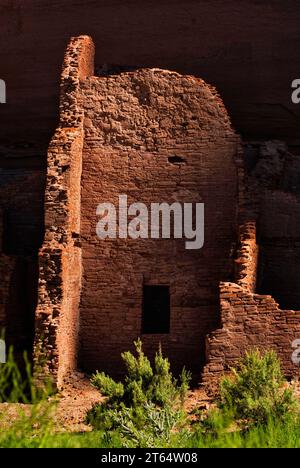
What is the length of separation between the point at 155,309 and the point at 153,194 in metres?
2.39

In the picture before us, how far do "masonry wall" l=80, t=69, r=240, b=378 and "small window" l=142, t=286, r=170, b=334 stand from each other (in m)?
1.26

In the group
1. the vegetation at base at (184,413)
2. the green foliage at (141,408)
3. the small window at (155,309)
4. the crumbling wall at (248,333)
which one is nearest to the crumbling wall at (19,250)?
the small window at (155,309)

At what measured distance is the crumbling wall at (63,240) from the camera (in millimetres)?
10852

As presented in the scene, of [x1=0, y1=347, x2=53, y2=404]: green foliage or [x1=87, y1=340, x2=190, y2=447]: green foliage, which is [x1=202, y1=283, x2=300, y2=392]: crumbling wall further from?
[x1=0, y1=347, x2=53, y2=404]: green foliage

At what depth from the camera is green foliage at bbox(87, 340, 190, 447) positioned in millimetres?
8203

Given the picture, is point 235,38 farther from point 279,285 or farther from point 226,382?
point 226,382

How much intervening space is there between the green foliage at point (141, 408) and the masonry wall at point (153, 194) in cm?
210

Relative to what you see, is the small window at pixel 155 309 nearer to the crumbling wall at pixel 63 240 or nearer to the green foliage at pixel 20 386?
the crumbling wall at pixel 63 240

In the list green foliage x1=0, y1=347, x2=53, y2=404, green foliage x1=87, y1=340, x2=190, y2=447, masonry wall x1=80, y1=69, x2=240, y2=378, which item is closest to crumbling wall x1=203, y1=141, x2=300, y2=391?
masonry wall x1=80, y1=69, x2=240, y2=378

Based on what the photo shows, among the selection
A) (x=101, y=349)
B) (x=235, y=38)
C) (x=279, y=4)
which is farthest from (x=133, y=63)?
(x=101, y=349)

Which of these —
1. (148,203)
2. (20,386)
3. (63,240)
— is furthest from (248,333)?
(20,386)

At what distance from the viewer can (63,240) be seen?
11.3 metres

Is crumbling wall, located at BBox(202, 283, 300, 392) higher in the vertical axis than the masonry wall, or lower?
lower

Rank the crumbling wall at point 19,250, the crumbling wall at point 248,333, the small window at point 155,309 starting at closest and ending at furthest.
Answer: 1. the crumbling wall at point 248,333
2. the crumbling wall at point 19,250
3. the small window at point 155,309
